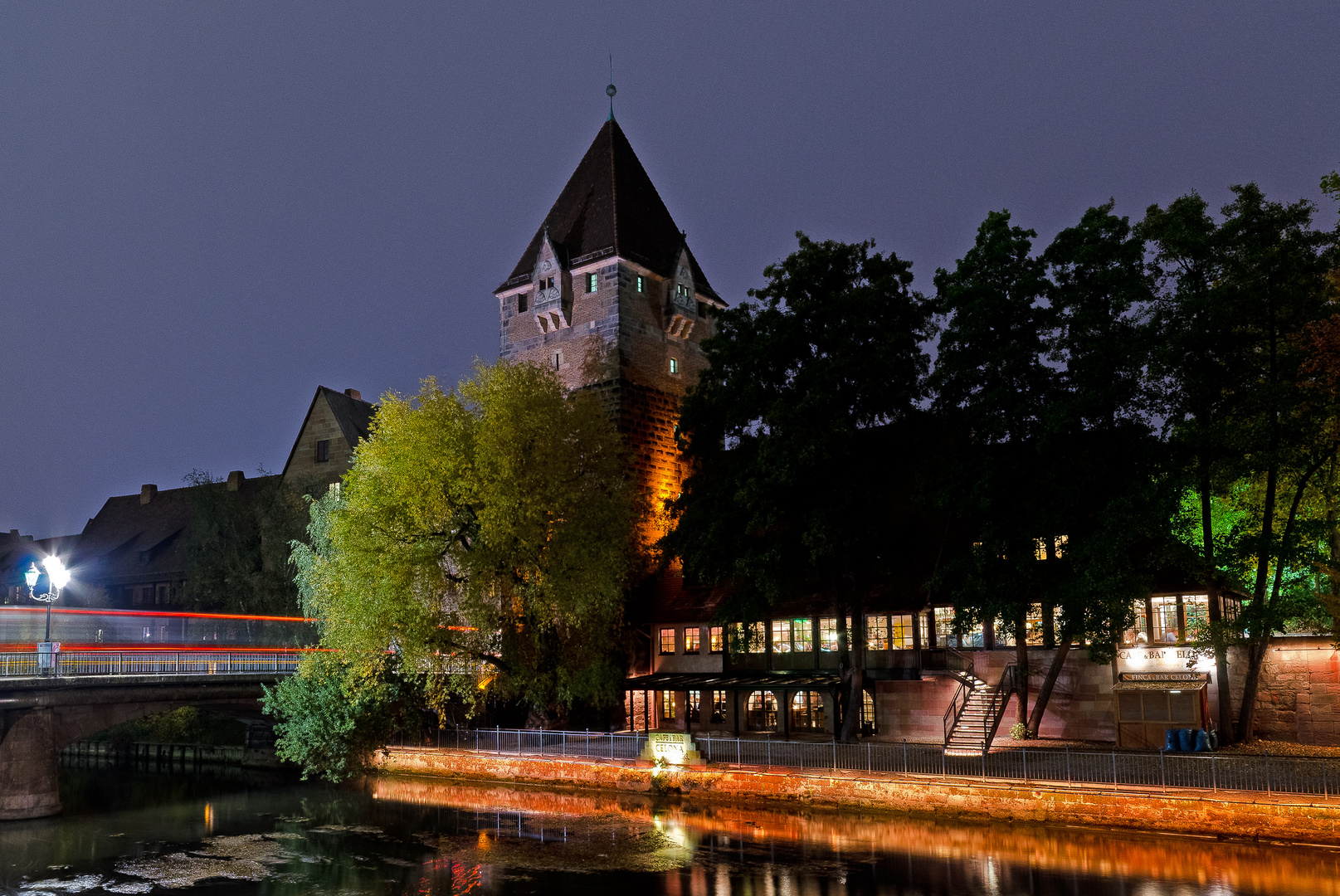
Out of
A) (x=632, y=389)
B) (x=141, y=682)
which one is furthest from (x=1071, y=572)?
(x=141, y=682)

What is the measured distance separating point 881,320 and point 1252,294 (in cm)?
1067

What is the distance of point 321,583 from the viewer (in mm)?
38844

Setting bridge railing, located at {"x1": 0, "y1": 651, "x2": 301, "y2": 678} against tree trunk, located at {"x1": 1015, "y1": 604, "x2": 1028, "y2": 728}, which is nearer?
bridge railing, located at {"x1": 0, "y1": 651, "x2": 301, "y2": 678}

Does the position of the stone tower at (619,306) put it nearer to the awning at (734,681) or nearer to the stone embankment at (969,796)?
the awning at (734,681)

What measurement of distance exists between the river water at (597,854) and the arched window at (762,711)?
909cm

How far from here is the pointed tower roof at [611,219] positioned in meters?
50.4

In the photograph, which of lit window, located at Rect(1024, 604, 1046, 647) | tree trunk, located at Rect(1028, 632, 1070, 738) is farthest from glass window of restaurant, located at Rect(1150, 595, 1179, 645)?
lit window, located at Rect(1024, 604, 1046, 647)

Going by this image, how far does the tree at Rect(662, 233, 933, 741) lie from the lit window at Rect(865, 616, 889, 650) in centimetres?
84

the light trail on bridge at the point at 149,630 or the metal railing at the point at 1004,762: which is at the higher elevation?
the light trail on bridge at the point at 149,630

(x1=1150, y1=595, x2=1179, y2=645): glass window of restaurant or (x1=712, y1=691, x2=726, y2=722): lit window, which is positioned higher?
(x1=1150, y1=595, x2=1179, y2=645): glass window of restaurant

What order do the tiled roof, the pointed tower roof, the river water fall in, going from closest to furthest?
the river water
the pointed tower roof
the tiled roof

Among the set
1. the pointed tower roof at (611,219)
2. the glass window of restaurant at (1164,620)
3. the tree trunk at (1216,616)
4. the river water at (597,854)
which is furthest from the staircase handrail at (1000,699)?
the pointed tower roof at (611,219)

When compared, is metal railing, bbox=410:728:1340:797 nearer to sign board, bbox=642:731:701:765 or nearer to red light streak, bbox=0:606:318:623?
sign board, bbox=642:731:701:765

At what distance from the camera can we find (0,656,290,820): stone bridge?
32.0m
